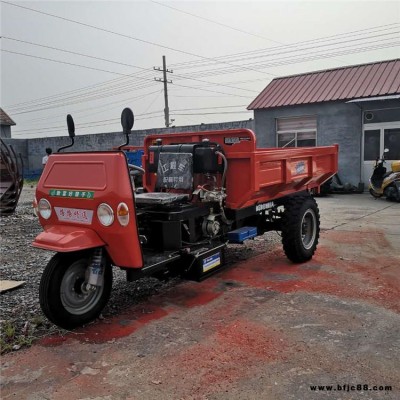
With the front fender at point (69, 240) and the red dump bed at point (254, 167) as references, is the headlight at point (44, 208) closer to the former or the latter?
the front fender at point (69, 240)

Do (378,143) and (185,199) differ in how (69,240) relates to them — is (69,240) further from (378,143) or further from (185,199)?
(378,143)

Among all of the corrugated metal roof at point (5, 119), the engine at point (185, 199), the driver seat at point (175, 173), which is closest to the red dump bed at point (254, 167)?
the engine at point (185, 199)

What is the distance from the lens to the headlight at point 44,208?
4160mm

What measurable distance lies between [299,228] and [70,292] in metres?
3.18

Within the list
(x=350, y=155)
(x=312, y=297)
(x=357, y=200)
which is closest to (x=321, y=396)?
(x=312, y=297)

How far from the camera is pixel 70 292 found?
3881mm

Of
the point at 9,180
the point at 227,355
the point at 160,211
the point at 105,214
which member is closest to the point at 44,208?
the point at 105,214

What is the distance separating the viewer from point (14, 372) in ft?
10.5

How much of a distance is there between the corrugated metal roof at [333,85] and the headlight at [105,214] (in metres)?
12.6

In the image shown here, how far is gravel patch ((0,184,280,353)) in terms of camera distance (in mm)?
3836

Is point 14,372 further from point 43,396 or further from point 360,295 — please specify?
point 360,295

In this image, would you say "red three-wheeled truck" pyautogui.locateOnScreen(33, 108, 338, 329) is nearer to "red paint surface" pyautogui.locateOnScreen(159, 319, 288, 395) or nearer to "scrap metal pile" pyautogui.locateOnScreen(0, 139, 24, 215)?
A: "red paint surface" pyautogui.locateOnScreen(159, 319, 288, 395)

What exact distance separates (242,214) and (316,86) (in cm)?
1236

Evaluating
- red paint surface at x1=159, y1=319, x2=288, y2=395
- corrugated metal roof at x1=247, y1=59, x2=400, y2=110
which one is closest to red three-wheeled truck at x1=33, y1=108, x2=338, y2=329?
red paint surface at x1=159, y1=319, x2=288, y2=395
